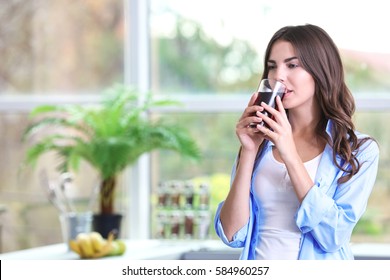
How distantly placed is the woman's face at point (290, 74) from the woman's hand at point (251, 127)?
0.24 ft

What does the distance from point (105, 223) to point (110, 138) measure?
0.52 meters

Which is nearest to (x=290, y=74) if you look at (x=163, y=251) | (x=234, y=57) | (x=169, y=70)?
(x=163, y=251)

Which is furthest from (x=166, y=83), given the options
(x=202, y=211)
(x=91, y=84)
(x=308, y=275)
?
(x=308, y=275)

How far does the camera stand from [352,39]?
5.86 meters

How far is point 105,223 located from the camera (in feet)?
18.2

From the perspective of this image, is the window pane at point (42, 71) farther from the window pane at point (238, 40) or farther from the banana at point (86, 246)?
the banana at point (86, 246)

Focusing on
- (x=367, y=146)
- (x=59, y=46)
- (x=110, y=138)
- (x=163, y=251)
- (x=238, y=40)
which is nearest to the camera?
(x=367, y=146)

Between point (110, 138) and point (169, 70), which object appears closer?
point (110, 138)

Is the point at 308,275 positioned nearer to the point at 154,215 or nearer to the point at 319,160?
the point at 319,160

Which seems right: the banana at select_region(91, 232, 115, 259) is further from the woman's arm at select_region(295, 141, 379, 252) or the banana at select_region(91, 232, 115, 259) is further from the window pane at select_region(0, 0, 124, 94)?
the woman's arm at select_region(295, 141, 379, 252)

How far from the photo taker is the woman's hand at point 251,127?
6.05ft

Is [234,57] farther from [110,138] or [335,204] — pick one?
[335,204]

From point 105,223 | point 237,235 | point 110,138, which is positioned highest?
point 237,235

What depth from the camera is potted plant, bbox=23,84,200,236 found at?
5520 mm
